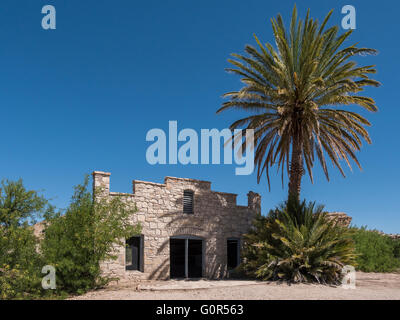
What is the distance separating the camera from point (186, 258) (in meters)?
16.7

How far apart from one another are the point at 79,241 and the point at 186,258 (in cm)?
635

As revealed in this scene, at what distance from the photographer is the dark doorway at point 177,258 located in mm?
16422

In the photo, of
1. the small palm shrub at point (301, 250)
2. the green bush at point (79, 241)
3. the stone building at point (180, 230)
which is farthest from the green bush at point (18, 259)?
the small palm shrub at point (301, 250)

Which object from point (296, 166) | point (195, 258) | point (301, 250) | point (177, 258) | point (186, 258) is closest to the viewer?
point (301, 250)

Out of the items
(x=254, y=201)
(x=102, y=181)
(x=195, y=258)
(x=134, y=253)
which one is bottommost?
(x=195, y=258)

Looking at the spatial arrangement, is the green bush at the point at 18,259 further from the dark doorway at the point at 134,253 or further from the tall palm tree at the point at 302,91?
the tall palm tree at the point at 302,91

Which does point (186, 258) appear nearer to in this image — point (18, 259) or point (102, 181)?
point (102, 181)

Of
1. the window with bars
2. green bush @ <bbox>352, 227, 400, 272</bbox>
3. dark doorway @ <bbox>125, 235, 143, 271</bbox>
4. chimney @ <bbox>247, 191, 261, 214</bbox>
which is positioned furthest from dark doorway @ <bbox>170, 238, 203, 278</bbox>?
green bush @ <bbox>352, 227, 400, 272</bbox>

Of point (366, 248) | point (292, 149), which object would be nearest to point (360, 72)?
point (292, 149)

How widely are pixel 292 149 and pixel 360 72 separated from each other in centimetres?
462

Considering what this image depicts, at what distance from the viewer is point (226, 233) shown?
Answer: 59.5 feet

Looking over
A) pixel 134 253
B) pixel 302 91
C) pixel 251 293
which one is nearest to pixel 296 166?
pixel 302 91

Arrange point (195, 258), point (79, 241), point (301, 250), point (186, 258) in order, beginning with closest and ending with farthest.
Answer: point (79, 241), point (301, 250), point (186, 258), point (195, 258)
